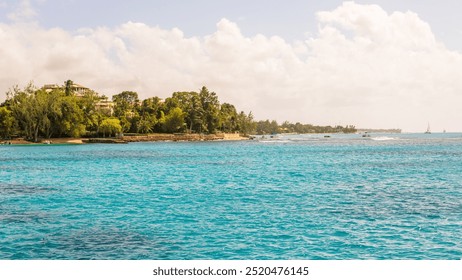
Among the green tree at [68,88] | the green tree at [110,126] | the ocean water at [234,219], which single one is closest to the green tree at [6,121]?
the green tree at [68,88]

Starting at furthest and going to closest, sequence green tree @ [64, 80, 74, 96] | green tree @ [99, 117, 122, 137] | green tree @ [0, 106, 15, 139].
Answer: green tree @ [64, 80, 74, 96] < green tree @ [99, 117, 122, 137] < green tree @ [0, 106, 15, 139]

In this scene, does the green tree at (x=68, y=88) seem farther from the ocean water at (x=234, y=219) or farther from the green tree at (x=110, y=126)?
the ocean water at (x=234, y=219)

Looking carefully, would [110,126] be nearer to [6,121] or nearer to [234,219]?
[6,121]

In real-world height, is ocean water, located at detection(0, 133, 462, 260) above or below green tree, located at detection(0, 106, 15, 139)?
below

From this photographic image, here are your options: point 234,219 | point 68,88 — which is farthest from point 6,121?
point 234,219

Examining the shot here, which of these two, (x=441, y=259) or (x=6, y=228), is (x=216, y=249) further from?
(x=6, y=228)

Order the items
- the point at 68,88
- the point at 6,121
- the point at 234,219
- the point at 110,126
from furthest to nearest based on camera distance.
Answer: the point at 68,88 < the point at 110,126 < the point at 6,121 < the point at 234,219

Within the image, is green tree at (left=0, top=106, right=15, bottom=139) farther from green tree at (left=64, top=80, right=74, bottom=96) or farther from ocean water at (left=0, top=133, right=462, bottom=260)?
ocean water at (left=0, top=133, right=462, bottom=260)

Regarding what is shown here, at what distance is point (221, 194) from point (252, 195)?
286 cm

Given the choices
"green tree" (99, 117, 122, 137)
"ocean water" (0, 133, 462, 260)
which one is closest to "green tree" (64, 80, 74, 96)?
"green tree" (99, 117, 122, 137)

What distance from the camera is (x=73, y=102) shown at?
163000mm

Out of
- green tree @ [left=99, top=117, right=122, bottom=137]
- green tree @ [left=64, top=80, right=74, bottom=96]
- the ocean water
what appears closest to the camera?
the ocean water
